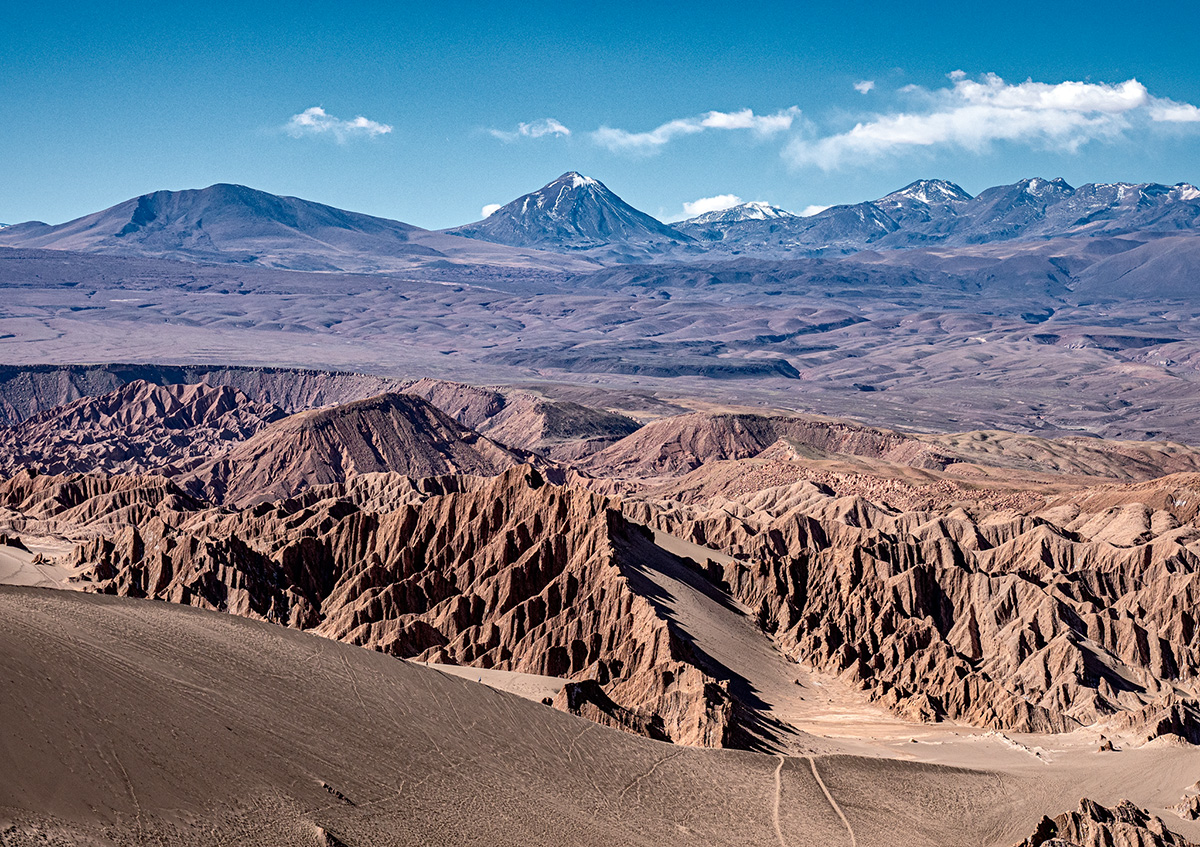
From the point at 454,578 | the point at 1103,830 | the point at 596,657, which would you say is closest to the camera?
the point at 1103,830

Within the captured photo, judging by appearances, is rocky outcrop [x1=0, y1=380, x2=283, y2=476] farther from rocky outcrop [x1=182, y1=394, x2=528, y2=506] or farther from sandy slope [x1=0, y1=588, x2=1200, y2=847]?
sandy slope [x1=0, y1=588, x2=1200, y2=847]

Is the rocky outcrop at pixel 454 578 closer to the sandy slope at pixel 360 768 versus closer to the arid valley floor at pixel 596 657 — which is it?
the arid valley floor at pixel 596 657

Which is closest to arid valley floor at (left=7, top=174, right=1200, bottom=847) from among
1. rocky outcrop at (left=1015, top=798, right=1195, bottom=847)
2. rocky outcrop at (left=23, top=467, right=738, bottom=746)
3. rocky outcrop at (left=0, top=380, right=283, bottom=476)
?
rocky outcrop at (left=1015, top=798, right=1195, bottom=847)

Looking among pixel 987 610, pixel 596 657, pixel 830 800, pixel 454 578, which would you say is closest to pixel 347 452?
pixel 454 578

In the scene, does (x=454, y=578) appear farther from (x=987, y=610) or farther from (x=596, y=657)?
(x=987, y=610)

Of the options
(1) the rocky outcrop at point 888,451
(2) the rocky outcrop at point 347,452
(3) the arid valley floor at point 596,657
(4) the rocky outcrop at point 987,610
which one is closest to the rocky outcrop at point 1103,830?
(3) the arid valley floor at point 596,657

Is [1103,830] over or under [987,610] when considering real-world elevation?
over

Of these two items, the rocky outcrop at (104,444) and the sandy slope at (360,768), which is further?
the rocky outcrop at (104,444)
